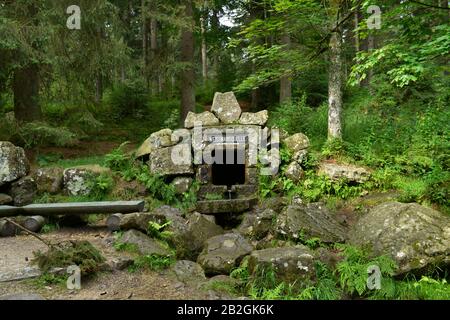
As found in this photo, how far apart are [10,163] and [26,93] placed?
3.88 m

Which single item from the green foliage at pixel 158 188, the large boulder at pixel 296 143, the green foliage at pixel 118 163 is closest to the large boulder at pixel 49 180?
the green foliage at pixel 118 163

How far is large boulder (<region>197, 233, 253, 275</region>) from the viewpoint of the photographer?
21.4 ft

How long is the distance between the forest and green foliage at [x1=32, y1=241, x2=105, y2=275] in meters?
0.82

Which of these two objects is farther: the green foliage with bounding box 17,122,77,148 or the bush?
the bush

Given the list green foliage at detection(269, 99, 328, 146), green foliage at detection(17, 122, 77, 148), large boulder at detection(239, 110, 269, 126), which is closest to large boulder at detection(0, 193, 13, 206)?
green foliage at detection(17, 122, 77, 148)

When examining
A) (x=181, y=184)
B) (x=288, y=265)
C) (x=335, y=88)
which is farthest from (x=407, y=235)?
(x=181, y=184)

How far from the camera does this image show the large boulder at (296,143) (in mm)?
10531

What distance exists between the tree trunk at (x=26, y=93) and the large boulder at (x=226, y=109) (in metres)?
5.90

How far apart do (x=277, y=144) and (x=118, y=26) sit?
654 centimetres

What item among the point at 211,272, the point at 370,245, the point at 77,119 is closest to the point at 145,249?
the point at 211,272

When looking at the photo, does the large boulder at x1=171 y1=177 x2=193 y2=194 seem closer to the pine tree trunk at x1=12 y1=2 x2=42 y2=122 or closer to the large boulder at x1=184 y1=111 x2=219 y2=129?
the large boulder at x1=184 y1=111 x2=219 y2=129

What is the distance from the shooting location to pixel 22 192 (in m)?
9.73

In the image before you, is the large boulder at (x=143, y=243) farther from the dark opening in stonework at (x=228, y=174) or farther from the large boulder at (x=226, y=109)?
the large boulder at (x=226, y=109)

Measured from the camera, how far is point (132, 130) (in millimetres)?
16328
